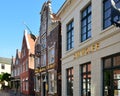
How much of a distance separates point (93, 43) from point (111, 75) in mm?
2872

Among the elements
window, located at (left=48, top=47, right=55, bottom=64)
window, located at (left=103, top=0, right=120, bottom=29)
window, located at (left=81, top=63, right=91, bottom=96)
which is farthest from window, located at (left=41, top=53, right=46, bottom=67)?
window, located at (left=103, top=0, right=120, bottom=29)

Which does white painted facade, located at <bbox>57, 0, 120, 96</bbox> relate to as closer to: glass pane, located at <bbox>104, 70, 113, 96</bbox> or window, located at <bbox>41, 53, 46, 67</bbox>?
glass pane, located at <bbox>104, 70, 113, 96</bbox>

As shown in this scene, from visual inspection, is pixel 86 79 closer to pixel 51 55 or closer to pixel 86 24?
pixel 86 24

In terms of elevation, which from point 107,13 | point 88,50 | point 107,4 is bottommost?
point 88,50

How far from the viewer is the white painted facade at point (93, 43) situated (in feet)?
50.4

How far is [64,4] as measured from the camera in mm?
24578

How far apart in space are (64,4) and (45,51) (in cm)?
1245

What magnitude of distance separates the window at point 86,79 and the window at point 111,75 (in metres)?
2.87

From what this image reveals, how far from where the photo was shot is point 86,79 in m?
19.6

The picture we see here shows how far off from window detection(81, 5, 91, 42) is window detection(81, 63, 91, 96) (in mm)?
1758

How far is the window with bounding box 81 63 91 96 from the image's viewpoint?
19.1m

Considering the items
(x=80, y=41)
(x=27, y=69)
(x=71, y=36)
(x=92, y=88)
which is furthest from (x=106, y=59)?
(x=27, y=69)

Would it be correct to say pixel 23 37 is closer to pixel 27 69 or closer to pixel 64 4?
pixel 27 69

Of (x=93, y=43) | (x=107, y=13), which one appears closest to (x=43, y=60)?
(x=93, y=43)
